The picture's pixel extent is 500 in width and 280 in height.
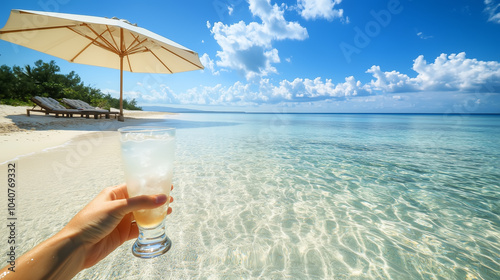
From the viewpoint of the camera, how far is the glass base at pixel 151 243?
3.19 feet

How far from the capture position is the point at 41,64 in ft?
74.9

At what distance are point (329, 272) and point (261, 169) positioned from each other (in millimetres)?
2989

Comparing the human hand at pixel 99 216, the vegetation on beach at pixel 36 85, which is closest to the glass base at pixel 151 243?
the human hand at pixel 99 216

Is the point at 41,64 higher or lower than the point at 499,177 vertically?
higher

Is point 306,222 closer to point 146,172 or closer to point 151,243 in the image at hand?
point 151,243

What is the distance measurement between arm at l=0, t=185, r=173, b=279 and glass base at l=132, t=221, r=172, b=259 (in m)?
0.15

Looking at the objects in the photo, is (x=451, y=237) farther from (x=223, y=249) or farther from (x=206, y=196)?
(x=206, y=196)

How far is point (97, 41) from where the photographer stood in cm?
883

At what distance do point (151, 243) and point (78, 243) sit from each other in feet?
1.03

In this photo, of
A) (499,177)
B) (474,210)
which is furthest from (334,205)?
(499,177)

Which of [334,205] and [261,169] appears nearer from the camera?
[334,205]

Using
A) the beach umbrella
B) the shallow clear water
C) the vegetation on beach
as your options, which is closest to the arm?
the shallow clear water

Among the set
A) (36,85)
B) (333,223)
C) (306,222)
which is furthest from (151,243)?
(36,85)

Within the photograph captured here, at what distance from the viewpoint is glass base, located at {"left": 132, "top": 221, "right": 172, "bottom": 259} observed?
97 cm
